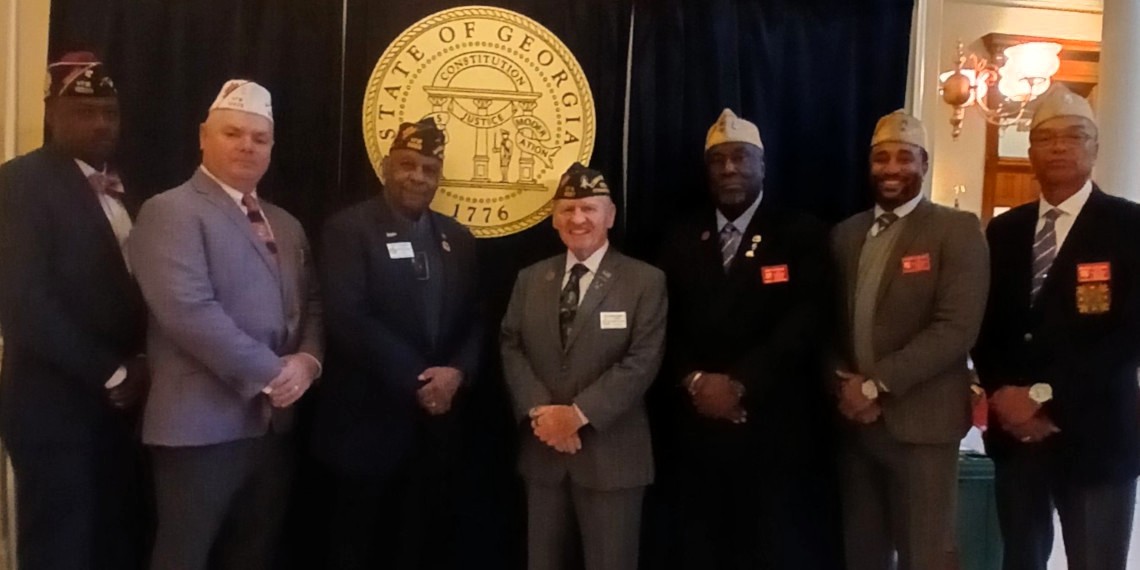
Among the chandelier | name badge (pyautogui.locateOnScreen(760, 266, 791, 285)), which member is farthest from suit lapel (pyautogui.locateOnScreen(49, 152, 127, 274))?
the chandelier

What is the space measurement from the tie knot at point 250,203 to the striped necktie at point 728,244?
1.39 metres

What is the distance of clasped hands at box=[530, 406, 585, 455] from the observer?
2.62 meters

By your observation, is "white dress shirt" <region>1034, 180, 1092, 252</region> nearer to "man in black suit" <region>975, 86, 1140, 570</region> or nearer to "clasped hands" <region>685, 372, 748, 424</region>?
"man in black suit" <region>975, 86, 1140, 570</region>

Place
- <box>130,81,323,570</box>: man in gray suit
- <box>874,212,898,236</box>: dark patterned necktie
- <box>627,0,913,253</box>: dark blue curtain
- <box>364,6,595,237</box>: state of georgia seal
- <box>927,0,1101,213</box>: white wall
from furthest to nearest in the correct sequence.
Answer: <box>927,0,1101,213</box>: white wall < <box>627,0,913,253</box>: dark blue curtain < <box>364,6,595,237</box>: state of georgia seal < <box>874,212,898,236</box>: dark patterned necktie < <box>130,81,323,570</box>: man in gray suit

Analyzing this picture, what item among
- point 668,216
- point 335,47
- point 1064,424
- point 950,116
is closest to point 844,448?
point 1064,424

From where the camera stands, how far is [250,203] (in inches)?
104

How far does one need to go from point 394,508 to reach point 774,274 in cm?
137

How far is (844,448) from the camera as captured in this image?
2.95m

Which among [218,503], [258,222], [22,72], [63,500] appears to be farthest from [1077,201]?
[22,72]

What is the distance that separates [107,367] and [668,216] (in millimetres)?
1894

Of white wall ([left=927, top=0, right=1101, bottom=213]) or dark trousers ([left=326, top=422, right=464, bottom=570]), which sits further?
white wall ([left=927, top=0, right=1101, bottom=213])

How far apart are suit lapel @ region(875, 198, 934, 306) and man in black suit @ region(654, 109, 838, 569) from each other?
0.17 meters

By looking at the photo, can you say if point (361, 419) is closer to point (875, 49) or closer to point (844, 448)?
point (844, 448)

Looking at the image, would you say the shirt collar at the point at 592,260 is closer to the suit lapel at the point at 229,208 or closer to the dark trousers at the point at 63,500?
the suit lapel at the point at 229,208
